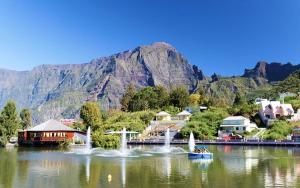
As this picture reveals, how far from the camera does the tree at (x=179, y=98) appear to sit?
13425cm

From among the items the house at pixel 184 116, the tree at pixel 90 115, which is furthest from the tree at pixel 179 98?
the tree at pixel 90 115

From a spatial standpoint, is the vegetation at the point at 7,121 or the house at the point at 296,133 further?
the vegetation at the point at 7,121

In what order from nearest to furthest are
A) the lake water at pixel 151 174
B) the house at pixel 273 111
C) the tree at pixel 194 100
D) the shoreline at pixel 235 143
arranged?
the lake water at pixel 151 174 < the shoreline at pixel 235 143 < the house at pixel 273 111 < the tree at pixel 194 100

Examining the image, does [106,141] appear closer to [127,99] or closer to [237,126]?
[237,126]

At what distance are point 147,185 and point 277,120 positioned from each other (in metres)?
69.8

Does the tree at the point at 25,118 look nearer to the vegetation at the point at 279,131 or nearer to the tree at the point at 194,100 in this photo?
the tree at the point at 194,100

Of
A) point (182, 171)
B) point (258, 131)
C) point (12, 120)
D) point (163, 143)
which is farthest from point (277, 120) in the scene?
point (182, 171)

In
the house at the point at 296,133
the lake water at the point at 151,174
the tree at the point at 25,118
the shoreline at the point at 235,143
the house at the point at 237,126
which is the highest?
the tree at the point at 25,118

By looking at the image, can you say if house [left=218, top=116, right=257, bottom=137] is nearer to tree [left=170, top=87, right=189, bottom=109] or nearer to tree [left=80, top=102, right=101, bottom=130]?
tree [left=80, top=102, right=101, bottom=130]

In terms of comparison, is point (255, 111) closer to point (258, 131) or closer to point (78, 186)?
point (258, 131)

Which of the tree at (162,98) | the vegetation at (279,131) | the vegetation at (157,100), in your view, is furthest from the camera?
the tree at (162,98)

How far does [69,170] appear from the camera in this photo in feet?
134

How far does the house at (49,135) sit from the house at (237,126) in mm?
30595

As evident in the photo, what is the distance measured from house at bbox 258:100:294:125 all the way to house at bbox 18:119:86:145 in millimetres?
40855
